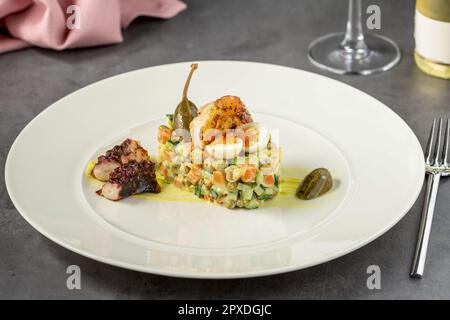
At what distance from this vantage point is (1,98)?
2748 millimetres

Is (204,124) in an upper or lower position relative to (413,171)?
upper

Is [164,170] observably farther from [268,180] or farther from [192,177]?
[268,180]

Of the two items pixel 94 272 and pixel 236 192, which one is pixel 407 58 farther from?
pixel 94 272

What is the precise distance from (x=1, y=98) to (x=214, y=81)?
694 millimetres

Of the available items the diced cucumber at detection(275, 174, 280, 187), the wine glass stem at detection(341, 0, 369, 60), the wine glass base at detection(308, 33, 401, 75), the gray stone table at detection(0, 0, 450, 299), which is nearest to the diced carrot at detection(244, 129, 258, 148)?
the diced cucumber at detection(275, 174, 280, 187)

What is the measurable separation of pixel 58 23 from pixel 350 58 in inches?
39.1

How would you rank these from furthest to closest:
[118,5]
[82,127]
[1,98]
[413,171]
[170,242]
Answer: [118,5] → [1,98] → [82,127] → [413,171] → [170,242]

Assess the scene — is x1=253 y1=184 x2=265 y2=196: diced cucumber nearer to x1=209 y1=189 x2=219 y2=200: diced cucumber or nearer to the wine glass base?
x1=209 y1=189 x2=219 y2=200: diced cucumber

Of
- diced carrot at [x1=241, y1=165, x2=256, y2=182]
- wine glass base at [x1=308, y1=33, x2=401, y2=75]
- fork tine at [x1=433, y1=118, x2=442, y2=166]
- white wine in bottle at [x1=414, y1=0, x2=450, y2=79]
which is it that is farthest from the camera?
wine glass base at [x1=308, y1=33, x2=401, y2=75]

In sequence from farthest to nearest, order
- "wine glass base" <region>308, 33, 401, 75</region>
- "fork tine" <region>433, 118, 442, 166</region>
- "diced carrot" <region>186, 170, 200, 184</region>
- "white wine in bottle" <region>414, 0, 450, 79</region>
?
"wine glass base" <region>308, 33, 401, 75</region> < "white wine in bottle" <region>414, 0, 450, 79</region> < "fork tine" <region>433, 118, 442, 166</region> < "diced carrot" <region>186, 170, 200, 184</region>

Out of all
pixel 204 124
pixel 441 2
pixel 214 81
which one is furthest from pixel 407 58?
pixel 204 124

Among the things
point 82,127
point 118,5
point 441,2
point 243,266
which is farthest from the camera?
point 118,5

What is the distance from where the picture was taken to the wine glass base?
9.36 feet

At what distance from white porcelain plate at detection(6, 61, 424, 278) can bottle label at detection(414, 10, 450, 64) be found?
39 cm
